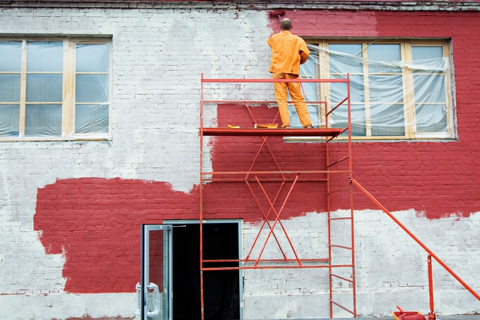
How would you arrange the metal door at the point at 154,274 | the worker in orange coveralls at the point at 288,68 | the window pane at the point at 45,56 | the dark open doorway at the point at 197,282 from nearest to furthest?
1. the metal door at the point at 154,274
2. the worker in orange coveralls at the point at 288,68
3. the window pane at the point at 45,56
4. the dark open doorway at the point at 197,282

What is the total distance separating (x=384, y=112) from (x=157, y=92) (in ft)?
12.2

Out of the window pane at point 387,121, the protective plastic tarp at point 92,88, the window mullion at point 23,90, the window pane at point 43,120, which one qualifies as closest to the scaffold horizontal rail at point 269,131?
the window pane at point 387,121

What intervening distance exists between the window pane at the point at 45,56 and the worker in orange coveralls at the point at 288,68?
11.4 ft

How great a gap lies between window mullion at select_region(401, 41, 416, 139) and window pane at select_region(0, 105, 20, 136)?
6287 mm

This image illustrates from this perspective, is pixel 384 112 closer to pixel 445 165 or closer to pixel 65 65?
pixel 445 165

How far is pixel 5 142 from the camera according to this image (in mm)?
8125

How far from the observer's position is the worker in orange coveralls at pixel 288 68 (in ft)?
25.3

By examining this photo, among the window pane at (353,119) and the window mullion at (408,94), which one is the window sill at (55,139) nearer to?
the window pane at (353,119)

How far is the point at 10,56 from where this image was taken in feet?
27.5

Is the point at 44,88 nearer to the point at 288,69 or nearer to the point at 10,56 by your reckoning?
the point at 10,56

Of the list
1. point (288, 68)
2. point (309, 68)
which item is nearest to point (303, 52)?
point (288, 68)

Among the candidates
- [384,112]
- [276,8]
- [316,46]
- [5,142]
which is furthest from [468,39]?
[5,142]

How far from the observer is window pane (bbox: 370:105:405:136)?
8516 millimetres

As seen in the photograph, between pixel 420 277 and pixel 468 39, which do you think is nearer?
pixel 420 277
